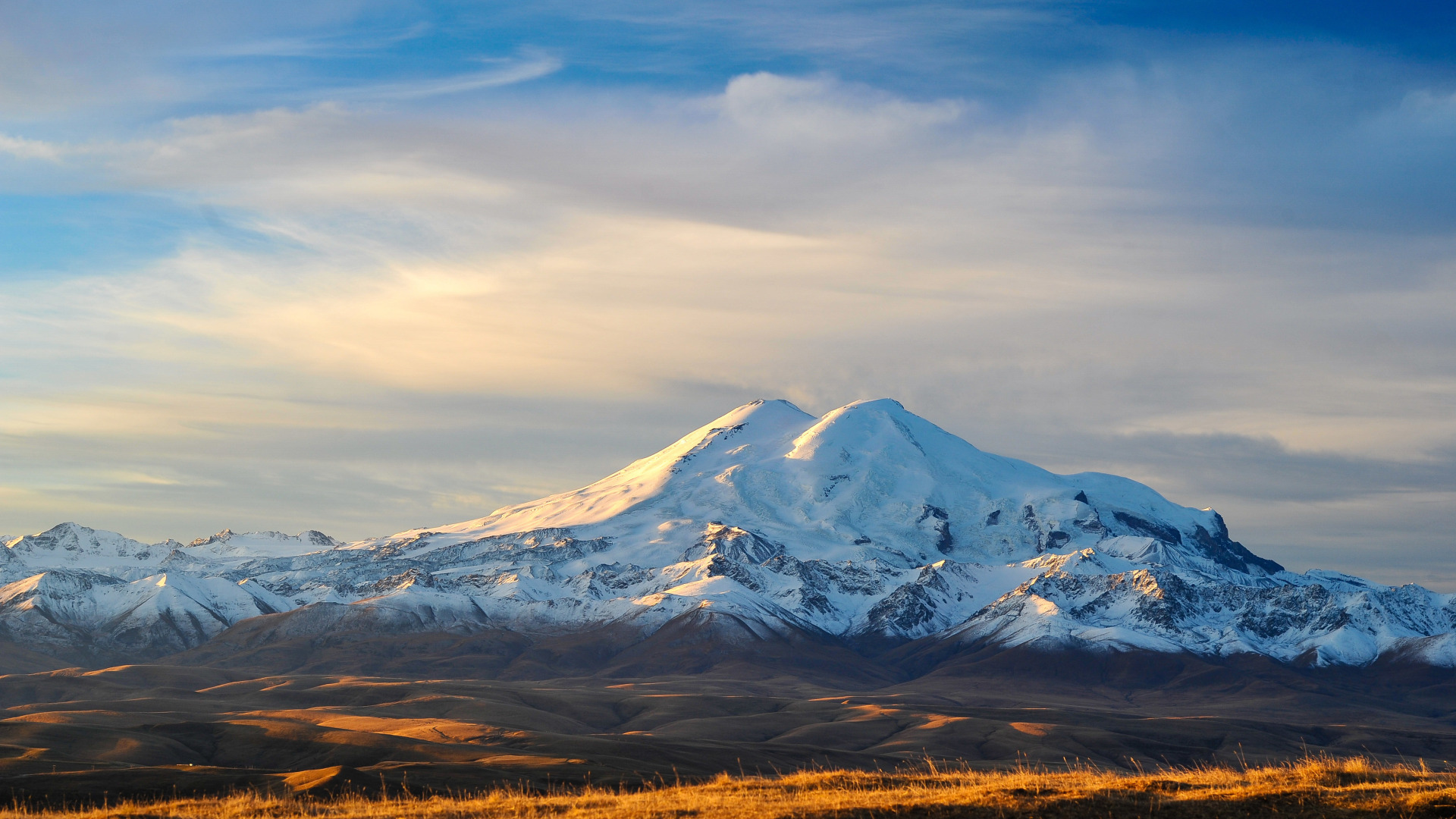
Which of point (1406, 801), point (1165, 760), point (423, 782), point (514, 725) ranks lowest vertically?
point (1165, 760)

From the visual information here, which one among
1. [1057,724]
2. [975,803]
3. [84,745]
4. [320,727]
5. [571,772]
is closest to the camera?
[975,803]

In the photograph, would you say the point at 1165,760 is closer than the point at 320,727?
No

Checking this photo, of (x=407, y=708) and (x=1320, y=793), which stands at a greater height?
(x=1320, y=793)

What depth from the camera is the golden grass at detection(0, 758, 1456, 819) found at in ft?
97.3

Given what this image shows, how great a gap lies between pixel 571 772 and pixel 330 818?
45450 millimetres

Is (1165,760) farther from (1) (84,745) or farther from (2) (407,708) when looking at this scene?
→ (1) (84,745)

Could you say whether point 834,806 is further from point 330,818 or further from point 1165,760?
point 1165,760

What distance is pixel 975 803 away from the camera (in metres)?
30.0

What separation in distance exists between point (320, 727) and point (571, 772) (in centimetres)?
4019

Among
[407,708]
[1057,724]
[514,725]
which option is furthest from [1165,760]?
[407,708]

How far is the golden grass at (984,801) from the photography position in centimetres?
2967

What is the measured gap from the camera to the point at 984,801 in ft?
99.5

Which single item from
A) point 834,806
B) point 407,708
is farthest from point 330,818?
point 407,708

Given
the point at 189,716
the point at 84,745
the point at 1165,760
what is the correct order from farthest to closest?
the point at 1165,760 → the point at 189,716 → the point at 84,745
